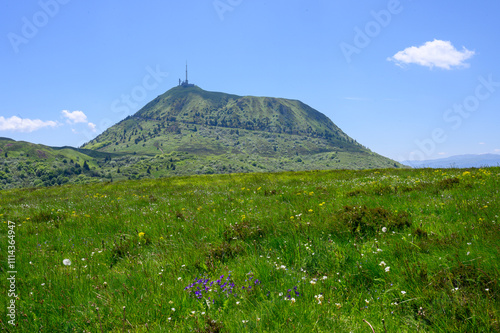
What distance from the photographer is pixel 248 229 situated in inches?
208

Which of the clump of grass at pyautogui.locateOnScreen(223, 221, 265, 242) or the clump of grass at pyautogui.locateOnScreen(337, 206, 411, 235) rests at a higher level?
the clump of grass at pyautogui.locateOnScreen(337, 206, 411, 235)

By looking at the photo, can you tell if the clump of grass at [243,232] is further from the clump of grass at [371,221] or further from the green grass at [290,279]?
the clump of grass at [371,221]

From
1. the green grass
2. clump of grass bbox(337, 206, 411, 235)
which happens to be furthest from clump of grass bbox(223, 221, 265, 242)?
clump of grass bbox(337, 206, 411, 235)

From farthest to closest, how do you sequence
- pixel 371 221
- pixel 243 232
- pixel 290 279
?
pixel 243 232 < pixel 371 221 < pixel 290 279

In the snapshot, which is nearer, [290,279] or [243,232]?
[290,279]

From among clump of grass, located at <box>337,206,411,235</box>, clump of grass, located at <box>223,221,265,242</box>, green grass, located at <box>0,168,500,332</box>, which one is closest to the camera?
green grass, located at <box>0,168,500,332</box>

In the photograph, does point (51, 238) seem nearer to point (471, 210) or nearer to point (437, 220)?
point (437, 220)

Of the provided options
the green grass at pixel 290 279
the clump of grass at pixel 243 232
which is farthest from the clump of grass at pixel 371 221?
the clump of grass at pixel 243 232

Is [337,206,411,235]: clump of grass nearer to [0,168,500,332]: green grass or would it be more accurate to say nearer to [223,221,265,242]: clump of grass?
[0,168,500,332]: green grass

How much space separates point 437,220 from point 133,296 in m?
5.49

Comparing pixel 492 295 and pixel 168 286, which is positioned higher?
pixel 492 295

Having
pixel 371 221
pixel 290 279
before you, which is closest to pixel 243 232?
pixel 290 279

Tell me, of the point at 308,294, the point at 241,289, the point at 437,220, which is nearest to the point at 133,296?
the point at 241,289

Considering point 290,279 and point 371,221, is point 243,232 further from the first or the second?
point 371,221
